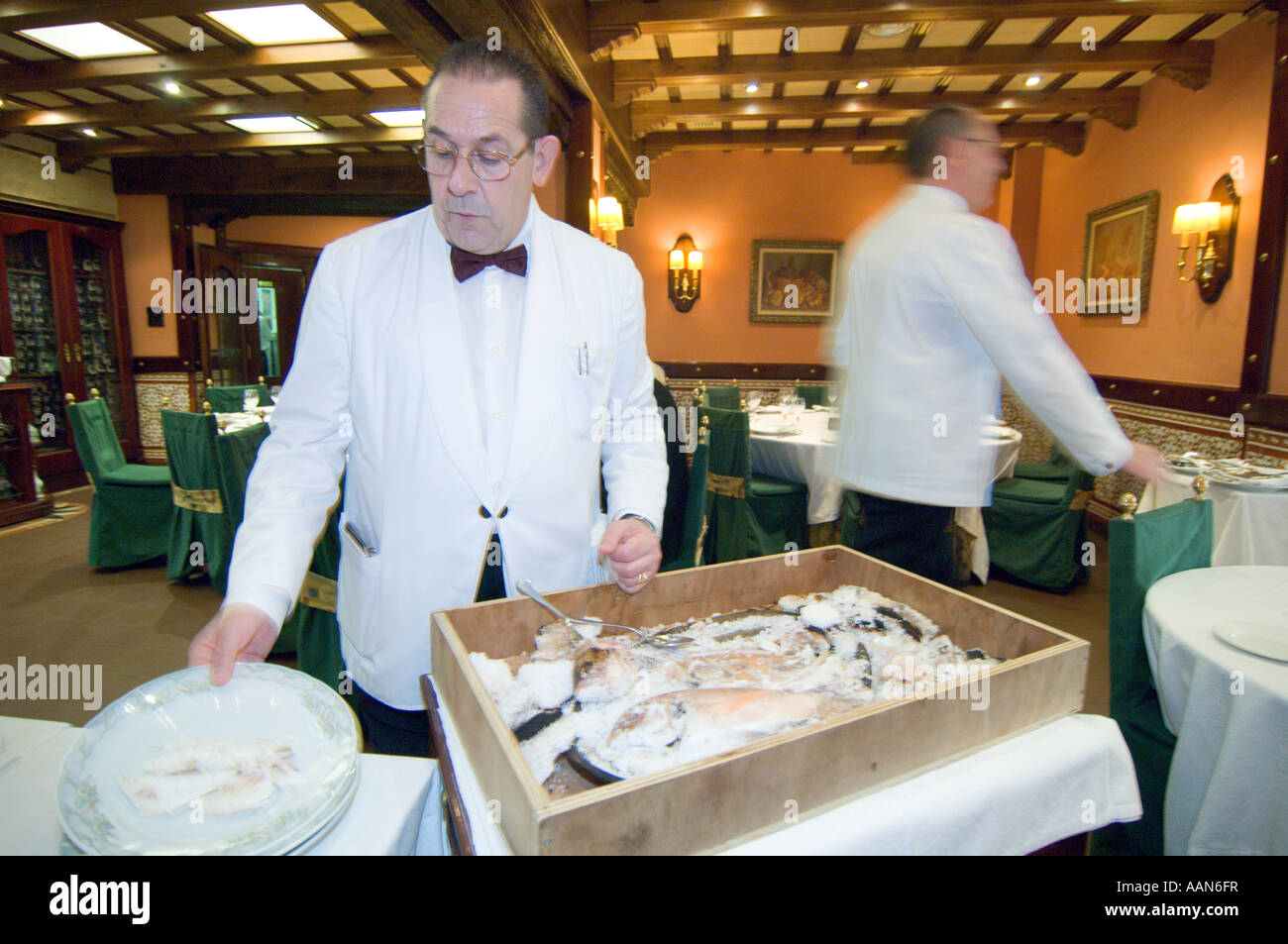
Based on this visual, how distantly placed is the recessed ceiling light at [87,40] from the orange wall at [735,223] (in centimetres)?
509

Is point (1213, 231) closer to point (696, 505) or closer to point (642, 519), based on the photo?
point (696, 505)

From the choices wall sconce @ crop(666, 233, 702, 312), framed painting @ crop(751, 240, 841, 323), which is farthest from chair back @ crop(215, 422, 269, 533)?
framed painting @ crop(751, 240, 841, 323)

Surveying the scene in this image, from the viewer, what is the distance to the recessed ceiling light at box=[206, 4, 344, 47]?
4.70 m

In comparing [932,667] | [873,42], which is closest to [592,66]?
[873,42]

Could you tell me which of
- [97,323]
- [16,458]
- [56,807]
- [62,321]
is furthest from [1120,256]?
[97,323]

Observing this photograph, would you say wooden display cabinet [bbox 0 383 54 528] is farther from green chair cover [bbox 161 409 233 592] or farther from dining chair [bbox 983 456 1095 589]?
dining chair [bbox 983 456 1095 589]

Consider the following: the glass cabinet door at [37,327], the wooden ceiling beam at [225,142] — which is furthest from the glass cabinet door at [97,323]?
the wooden ceiling beam at [225,142]

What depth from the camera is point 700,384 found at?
884 centimetres

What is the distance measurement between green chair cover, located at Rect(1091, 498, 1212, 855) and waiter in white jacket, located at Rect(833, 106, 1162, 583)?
9.5 inches

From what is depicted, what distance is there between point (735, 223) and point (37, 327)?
7743 mm

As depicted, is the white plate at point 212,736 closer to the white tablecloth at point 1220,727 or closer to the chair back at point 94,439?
the white tablecloth at point 1220,727

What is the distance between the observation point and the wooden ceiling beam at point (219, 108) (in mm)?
6270

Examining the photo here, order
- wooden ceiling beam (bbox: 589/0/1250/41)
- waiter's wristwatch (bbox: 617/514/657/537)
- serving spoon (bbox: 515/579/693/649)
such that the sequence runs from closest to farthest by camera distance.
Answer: serving spoon (bbox: 515/579/693/649) → waiter's wristwatch (bbox: 617/514/657/537) → wooden ceiling beam (bbox: 589/0/1250/41)
